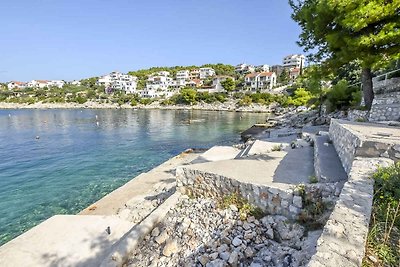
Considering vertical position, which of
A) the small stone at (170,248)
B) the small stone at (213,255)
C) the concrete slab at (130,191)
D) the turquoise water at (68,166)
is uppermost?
the small stone at (213,255)

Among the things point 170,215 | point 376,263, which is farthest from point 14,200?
point 376,263

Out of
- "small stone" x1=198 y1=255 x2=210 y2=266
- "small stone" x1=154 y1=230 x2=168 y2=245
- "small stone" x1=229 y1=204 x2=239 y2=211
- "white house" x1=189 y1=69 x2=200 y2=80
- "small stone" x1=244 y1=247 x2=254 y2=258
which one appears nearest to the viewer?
"small stone" x1=244 y1=247 x2=254 y2=258

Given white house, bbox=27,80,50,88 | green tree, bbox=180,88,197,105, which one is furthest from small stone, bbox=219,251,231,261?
white house, bbox=27,80,50,88

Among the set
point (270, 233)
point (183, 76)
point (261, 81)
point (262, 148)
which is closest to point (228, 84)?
point (261, 81)

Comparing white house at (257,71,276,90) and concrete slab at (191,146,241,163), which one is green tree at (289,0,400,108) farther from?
white house at (257,71,276,90)

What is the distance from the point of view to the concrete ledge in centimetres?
599

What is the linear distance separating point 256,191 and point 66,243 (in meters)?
6.35

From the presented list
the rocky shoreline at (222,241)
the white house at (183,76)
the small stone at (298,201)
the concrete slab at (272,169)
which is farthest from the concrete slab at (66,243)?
the white house at (183,76)

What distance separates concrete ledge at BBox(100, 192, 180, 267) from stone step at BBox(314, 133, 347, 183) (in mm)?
4761

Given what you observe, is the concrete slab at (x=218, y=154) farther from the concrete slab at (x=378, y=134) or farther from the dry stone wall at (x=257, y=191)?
the concrete slab at (x=378, y=134)

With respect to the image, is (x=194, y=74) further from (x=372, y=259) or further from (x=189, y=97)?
(x=372, y=259)

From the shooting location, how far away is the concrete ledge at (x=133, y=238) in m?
5.99

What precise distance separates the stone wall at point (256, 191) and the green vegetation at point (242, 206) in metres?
0.11

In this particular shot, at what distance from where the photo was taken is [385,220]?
3.57m
